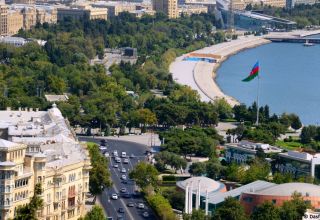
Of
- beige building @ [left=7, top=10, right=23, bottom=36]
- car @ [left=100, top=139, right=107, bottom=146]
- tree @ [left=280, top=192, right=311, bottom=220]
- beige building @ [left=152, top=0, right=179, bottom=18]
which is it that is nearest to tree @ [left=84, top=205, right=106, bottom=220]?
tree @ [left=280, top=192, right=311, bottom=220]

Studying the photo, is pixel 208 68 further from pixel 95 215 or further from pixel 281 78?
pixel 95 215

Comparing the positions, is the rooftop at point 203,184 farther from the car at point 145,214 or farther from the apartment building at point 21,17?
the apartment building at point 21,17

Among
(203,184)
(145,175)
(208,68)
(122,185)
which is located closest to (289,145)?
(122,185)

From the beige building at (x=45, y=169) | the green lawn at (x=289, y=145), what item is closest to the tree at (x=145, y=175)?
the beige building at (x=45, y=169)

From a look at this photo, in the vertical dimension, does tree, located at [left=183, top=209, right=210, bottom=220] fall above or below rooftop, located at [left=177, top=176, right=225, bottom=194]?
above

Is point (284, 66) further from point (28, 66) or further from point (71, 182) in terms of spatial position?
point (71, 182)

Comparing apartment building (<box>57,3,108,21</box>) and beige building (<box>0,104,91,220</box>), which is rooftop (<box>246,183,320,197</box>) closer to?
beige building (<box>0,104,91,220</box>)

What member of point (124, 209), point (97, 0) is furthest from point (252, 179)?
point (97, 0)
